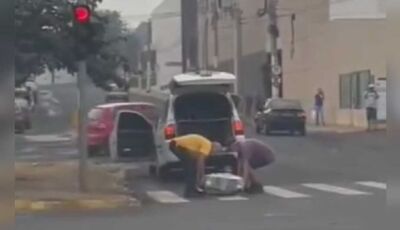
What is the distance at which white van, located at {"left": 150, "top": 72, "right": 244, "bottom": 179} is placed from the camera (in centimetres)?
1706

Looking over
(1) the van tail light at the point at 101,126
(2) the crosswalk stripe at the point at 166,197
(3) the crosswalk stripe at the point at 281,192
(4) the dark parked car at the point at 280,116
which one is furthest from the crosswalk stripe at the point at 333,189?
(1) the van tail light at the point at 101,126

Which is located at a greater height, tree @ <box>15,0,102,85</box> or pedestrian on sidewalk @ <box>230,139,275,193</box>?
tree @ <box>15,0,102,85</box>

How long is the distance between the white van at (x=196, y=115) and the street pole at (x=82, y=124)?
1.25 meters

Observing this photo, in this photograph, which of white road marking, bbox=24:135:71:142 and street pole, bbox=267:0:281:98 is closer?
white road marking, bbox=24:135:71:142

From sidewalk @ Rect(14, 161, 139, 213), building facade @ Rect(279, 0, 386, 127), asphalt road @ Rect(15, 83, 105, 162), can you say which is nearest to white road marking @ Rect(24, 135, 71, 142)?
asphalt road @ Rect(15, 83, 105, 162)

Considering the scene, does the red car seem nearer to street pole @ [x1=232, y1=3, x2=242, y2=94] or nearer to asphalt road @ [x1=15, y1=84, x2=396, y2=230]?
asphalt road @ [x1=15, y1=84, x2=396, y2=230]

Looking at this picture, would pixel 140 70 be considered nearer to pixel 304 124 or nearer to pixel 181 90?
pixel 181 90

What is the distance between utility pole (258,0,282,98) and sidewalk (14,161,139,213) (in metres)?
2.44

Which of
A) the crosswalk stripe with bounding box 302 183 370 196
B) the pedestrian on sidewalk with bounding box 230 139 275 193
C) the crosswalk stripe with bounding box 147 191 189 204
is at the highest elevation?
the pedestrian on sidewalk with bounding box 230 139 275 193

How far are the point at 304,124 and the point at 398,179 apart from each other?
1085cm

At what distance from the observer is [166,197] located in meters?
16.4

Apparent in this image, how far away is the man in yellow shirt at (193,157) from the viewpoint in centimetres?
1606

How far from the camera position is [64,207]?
15.1 metres

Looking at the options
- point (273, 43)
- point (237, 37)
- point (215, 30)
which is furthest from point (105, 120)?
point (273, 43)
